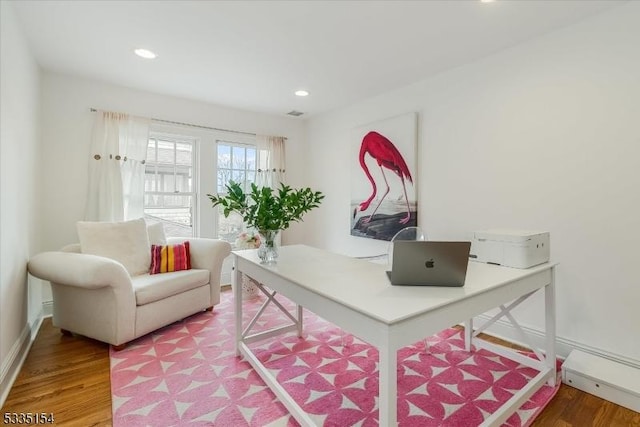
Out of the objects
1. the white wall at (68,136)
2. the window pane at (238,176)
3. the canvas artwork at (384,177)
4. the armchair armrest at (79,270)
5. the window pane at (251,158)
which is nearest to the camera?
the armchair armrest at (79,270)

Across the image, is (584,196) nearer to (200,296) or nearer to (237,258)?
(237,258)

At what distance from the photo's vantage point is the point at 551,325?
72.4 inches

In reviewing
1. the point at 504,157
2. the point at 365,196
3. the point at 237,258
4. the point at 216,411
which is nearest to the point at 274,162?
the point at 365,196

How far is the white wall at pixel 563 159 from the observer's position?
6.36 ft

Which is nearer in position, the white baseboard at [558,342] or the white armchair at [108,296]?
the white baseboard at [558,342]

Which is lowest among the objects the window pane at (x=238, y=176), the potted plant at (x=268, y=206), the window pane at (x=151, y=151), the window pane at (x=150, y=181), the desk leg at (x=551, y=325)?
the desk leg at (x=551, y=325)

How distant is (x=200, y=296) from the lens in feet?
9.59

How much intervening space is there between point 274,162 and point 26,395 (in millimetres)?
3300

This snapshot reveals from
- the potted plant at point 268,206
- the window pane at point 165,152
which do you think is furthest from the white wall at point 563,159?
the window pane at point 165,152

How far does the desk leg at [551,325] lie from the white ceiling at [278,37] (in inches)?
66.4

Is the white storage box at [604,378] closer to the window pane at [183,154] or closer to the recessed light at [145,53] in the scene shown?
the recessed light at [145,53]

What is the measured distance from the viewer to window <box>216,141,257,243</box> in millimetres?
4105

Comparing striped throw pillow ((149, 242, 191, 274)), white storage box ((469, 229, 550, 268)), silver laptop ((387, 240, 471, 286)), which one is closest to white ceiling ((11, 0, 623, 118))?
white storage box ((469, 229, 550, 268))

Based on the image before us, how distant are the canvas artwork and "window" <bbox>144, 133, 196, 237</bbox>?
2.06 m
